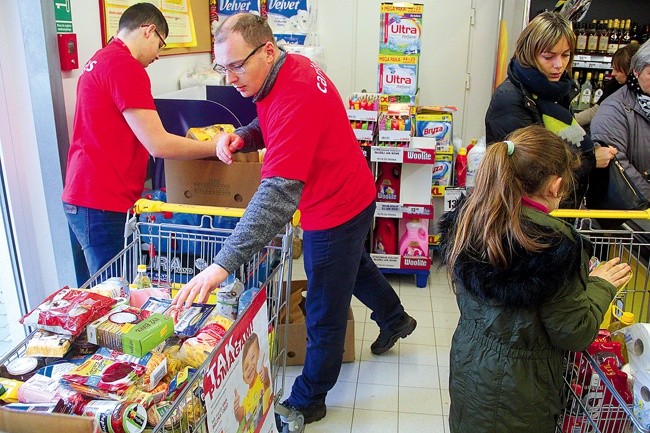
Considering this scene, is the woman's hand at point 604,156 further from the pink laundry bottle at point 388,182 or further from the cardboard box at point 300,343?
the pink laundry bottle at point 388,182

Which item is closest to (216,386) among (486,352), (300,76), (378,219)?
(486,352)

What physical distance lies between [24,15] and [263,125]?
132 cm

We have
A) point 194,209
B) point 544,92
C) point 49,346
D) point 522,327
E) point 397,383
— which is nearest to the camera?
point 49,346

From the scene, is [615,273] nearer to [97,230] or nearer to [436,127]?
[97,230]

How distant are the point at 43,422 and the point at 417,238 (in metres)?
3.22

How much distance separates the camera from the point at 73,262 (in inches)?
116

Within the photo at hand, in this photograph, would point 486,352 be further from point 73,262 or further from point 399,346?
point 73,262

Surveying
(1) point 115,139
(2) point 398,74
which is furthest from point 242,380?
(2) point 398,74

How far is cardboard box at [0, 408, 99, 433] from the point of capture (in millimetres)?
1100

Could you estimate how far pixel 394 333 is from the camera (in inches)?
124

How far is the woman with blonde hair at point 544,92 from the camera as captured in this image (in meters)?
2.50

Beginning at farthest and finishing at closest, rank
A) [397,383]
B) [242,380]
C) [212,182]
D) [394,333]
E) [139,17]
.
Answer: [394,333] → [397,383] → [139,17] → [212,182] → [242,380]

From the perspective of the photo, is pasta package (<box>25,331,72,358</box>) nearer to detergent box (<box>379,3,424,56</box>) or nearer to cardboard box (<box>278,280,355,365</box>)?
cardboard box (<box>278,280,355,365</box>)

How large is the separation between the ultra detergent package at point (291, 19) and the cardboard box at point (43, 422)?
13.7ft
